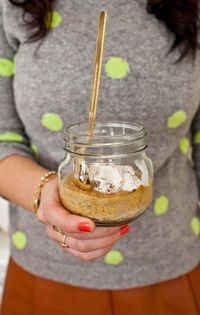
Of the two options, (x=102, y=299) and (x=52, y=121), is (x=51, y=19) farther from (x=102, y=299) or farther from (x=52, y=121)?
(x=102, y=299)

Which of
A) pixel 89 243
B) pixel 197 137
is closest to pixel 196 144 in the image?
pixel 197 137

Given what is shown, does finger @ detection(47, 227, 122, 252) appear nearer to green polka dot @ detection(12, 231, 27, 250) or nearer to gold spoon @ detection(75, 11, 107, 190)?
gold spoon @ detection(75, 11, 107, 190)

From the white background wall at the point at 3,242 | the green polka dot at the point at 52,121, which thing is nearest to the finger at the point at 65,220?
the green polka dot at the point at 52,121

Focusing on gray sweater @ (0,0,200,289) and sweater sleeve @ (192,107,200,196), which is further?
sweater sleeve @ (192,107,200,196)

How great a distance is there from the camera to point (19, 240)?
691 millimetres

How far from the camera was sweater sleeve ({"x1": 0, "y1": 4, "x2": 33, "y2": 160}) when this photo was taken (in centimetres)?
64

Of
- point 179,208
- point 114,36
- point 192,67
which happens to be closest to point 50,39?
point 114,36

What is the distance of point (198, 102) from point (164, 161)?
0.10 metres

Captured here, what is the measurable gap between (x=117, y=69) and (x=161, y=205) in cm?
22

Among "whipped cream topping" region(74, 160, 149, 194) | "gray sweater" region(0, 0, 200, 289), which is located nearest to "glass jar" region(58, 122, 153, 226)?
"whipped cream topping" region(74, 160, 149, 194)

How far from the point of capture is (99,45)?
1.29 feet

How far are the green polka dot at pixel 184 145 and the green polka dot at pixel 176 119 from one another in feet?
0.18

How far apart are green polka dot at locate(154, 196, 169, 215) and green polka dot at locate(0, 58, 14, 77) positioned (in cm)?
30

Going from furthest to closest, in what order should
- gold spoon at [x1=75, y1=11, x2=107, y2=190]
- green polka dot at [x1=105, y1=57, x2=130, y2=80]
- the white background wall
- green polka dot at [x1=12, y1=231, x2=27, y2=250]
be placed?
the white background wall
green polka dot at [x1=12, y1=231, x2=27, y2=250]
green polka dot at [x1=105, y1=57, x2=130, y2=80]
gold spoon at [x1=75, y1=11, x2=107, y2=190]
